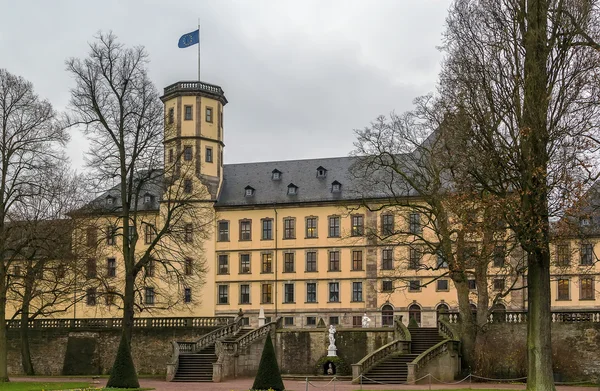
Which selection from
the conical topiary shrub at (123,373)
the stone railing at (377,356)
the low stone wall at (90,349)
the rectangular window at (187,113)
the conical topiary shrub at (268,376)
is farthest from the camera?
the rectangular window at (187,113)

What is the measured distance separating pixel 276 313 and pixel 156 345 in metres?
18.4

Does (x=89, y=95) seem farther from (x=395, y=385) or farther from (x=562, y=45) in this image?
(x=562, y=45)

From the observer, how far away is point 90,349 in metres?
48.9

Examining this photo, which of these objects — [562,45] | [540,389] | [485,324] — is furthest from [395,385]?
[562,45]

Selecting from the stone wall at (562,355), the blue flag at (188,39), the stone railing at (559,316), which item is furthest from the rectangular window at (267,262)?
the stone wall at (562,355)

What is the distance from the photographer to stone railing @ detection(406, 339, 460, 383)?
3747cm

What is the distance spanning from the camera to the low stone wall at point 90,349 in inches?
1887

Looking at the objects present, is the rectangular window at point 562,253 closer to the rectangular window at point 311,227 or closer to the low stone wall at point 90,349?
the low stone wall at point 90,349

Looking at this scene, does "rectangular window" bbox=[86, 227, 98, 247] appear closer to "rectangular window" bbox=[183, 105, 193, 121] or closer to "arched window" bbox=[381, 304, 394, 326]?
"rectangular window" bbox=[183, 105, 193, 121]

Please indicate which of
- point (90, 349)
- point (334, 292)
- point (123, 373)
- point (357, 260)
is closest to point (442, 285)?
point (357, 260)

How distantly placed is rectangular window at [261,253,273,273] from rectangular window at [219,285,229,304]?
3137mm

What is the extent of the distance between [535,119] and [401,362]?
1742 cm

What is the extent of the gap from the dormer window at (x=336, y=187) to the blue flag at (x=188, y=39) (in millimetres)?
14644


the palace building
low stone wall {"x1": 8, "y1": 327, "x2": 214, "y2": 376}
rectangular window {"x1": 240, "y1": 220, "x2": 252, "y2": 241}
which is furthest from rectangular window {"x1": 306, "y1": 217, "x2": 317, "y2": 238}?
low stone wall {"x1": 8, "y1": 327, "x2": 214, "y2": 376}
